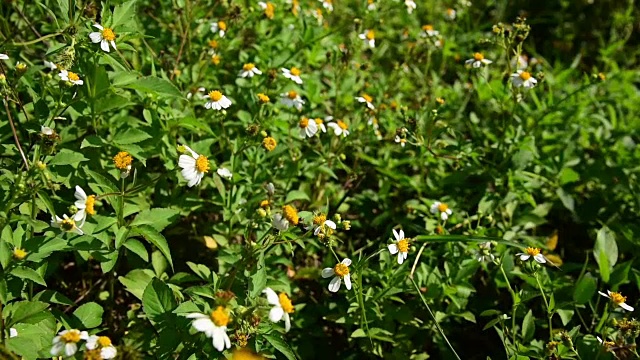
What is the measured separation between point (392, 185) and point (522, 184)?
0.62m

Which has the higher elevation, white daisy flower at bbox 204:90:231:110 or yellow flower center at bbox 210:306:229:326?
white daisy flower at bbox 204:90:231:110

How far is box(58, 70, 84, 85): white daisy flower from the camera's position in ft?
6.22

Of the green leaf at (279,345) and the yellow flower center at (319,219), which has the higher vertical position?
the yellow flower center at (319,219)

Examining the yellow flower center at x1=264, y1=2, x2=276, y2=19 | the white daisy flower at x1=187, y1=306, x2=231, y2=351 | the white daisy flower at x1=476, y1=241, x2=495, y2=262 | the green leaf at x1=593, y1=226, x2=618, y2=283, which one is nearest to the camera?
the white daisy flower at x1=187, y1=306, x2=231, y2=351

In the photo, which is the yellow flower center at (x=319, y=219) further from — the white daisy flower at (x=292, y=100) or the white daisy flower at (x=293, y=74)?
the white daisy flower at (x=293, y=74)

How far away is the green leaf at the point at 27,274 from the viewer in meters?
1.67

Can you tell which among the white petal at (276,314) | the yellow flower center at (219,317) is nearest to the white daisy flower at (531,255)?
the white petal at (276,314)

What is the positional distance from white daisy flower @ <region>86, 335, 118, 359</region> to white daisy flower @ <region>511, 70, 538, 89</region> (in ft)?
6.49

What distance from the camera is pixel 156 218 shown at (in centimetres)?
195

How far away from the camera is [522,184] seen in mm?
2783

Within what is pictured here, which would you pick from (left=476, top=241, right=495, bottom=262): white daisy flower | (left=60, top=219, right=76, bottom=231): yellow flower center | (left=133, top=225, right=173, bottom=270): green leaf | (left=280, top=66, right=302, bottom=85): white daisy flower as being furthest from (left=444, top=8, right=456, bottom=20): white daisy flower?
(left=60, top=219, right=76, bottom=231): yellow flower center

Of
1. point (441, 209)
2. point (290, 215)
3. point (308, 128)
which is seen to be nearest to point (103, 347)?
point (290, 215)

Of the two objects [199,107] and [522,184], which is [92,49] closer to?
[199,107]

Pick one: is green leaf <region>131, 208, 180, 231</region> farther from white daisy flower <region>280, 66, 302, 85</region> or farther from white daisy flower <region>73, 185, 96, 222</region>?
white daisy flower <region>280, 66, 302, 85</region>
